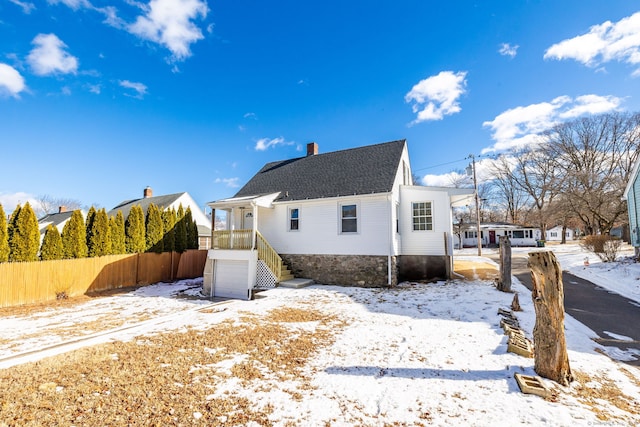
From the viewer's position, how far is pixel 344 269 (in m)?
11.9

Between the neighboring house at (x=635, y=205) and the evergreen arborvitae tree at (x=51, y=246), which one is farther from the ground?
the neighboring house at (x=635, y=205)

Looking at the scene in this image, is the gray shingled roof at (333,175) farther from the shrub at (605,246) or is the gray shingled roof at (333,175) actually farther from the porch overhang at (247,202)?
the shrub at (605,246)

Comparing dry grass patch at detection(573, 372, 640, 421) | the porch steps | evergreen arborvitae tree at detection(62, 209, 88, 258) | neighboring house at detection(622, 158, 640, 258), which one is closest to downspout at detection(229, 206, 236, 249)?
the porch steps

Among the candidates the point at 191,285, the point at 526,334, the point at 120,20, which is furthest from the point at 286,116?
the point at 526,334

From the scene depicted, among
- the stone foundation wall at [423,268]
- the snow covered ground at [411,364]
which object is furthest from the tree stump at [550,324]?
the stone foundation wall at [423,268]

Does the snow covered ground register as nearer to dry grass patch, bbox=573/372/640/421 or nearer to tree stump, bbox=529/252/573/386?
dry grass patch, bbox=573/372/640/421

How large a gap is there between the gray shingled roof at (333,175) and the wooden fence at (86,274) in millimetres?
5761

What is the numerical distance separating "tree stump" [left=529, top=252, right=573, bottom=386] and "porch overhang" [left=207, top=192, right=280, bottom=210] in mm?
10342

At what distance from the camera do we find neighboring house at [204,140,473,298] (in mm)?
11570

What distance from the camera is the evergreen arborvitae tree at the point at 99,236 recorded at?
507 inches

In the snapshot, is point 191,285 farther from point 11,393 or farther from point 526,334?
point 526,334

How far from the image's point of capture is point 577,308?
24.7 feet

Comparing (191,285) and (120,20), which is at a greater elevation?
(120,20)

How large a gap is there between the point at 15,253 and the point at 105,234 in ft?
10.4
